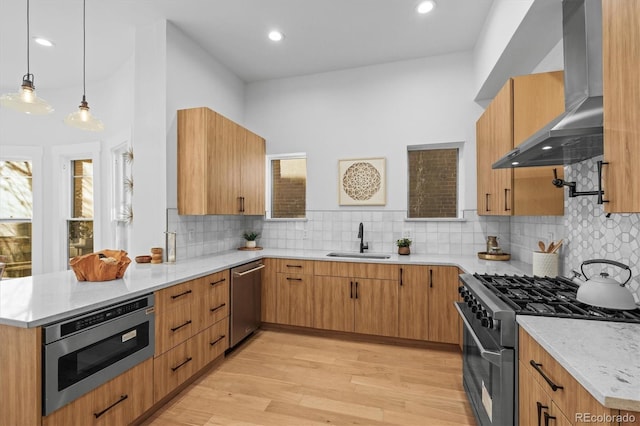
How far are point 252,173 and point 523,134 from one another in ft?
9.06

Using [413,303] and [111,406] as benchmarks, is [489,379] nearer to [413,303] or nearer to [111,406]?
[413,303]

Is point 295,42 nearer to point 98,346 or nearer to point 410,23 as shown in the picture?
point 410,23

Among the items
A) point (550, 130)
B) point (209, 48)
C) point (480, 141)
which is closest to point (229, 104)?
point (209, 48)

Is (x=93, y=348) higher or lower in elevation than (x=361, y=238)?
lower

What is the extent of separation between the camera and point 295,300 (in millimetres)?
3316

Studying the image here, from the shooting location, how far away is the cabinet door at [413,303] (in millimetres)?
2938

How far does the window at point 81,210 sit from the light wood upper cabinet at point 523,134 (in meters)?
4.84

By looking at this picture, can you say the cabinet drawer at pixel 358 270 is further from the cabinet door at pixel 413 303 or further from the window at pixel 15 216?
the window at pixel 15 216

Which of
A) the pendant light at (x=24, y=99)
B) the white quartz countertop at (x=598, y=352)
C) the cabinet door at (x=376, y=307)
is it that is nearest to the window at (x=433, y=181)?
the cabinet door at (x=376, y=307)

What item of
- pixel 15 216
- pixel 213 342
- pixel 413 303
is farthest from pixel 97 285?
pixel 15 216

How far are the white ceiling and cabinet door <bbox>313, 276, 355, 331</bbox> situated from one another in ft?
8.32

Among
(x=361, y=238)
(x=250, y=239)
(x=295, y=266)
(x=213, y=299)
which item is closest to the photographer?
(x=213, y=299)

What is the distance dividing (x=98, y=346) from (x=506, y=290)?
2353mm

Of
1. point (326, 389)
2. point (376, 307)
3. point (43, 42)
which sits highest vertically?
point (43, 42)
